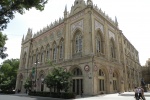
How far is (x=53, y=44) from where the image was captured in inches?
1366

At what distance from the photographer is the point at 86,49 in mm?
24844

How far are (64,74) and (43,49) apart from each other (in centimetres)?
1838

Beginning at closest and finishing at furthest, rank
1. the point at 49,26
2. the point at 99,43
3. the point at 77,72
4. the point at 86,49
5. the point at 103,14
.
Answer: the point at 86,49 → the point at 77,72 → the point at 99,43 → the point at 103,14 → the point at 49,26

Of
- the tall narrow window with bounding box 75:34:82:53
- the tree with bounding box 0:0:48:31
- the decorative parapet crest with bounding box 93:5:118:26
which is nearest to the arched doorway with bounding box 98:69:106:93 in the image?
the tall narrow window with bounding box 75:34:82:53

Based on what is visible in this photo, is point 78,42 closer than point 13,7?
No

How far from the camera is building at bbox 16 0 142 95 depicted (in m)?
24.1

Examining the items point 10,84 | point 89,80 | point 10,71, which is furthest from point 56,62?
point 10,71

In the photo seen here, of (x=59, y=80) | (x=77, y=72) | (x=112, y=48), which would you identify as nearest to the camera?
(x=59, y=80)

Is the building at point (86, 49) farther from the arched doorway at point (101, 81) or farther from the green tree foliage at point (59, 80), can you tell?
the green tree foliage at point (59, 80)

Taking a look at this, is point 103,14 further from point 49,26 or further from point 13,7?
point 13,7

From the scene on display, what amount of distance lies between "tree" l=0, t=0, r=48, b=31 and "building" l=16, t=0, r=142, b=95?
1525 cm

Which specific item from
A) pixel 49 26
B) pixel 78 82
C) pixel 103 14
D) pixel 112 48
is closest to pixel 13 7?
pixel 78 82

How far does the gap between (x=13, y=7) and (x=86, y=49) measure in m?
16.6

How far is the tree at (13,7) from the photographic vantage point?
9375mm
